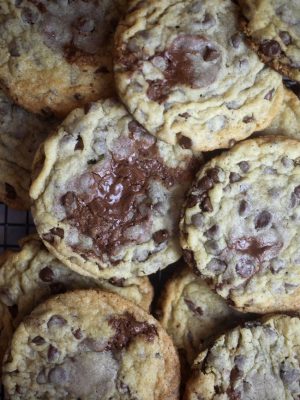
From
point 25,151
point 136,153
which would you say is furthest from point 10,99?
point 136,153

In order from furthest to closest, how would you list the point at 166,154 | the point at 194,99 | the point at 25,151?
1. the point at 25,151
2. the point at 166,154
3. the point at 194,99

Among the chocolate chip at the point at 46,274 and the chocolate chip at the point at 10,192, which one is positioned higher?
Answer: the chocolate chip at the point at 10,192

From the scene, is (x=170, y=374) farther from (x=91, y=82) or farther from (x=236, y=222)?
(x=91, y=82)

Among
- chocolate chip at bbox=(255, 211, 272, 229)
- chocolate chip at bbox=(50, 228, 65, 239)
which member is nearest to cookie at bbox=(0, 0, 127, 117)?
chocolate chip at bbox=(50, 228, 65, 239)

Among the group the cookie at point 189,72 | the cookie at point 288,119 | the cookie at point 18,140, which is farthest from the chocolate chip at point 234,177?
the cookie at point 18,140

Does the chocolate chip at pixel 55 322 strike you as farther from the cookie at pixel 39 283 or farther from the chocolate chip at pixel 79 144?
the chocolate chip at pixel 79 144

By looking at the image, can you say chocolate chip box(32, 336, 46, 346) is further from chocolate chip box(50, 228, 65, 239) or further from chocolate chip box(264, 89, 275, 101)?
chocolate chip box(264, 89, 275, 101)
